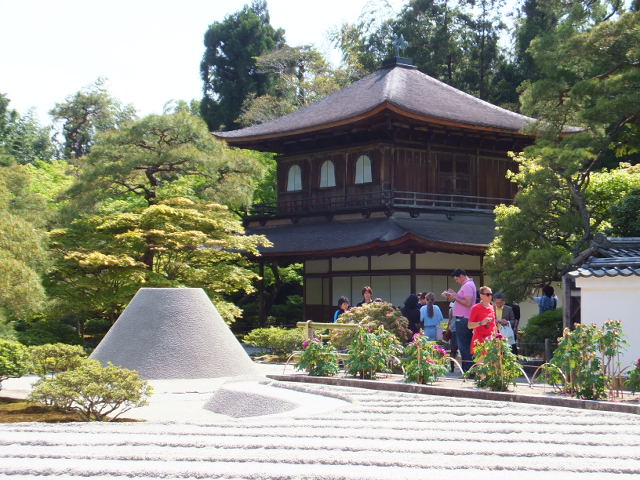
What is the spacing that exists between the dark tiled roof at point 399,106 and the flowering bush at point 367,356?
13057mm

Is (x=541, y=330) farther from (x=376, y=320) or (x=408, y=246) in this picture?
(x=408, y=246)

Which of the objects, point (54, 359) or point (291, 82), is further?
point (291, 82)

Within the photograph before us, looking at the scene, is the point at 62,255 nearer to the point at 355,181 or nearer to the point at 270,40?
the point at 355,181

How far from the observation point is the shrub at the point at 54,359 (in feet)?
42.0

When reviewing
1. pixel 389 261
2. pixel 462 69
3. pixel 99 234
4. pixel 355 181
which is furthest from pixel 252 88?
pixel 99 234

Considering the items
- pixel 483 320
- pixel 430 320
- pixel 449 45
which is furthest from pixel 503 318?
pixel 449 45

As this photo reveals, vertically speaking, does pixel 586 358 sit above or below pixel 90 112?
below

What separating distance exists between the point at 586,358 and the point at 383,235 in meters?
13.6

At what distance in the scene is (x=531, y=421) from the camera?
964cm

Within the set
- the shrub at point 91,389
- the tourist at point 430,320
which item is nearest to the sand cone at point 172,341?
the tourist at point 430,320

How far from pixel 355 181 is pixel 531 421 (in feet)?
66.6

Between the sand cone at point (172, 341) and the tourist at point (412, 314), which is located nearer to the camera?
the sand cone at point (172, 341)

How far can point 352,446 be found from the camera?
25.8 feet

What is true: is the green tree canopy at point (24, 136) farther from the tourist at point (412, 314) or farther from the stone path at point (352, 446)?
the stone path at point (352, 446)
